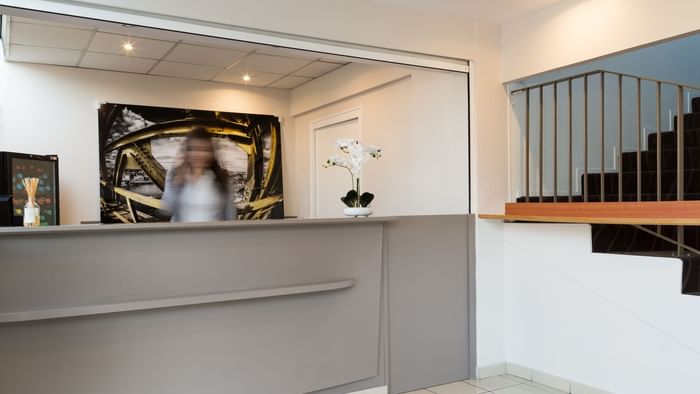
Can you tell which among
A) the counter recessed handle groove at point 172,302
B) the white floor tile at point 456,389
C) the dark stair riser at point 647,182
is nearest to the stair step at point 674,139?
the dark stair riser at point 647,182

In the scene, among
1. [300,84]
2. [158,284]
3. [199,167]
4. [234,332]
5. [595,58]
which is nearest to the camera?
[158,284]

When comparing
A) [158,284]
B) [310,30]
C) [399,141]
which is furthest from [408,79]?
[158,284]

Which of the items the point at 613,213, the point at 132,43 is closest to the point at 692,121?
the point at 613,213

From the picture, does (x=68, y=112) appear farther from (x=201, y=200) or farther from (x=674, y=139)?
(x=674, y=139)

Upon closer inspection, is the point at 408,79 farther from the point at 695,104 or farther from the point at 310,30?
the point at 695,104

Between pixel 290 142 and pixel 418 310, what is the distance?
11.7 feet

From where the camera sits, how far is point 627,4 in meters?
3.56

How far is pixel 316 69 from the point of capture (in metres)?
6.09

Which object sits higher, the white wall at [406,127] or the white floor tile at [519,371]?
the white wall at [406,127]

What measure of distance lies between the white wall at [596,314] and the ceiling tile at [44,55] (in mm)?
4441

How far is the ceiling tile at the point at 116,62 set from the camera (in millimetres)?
5491

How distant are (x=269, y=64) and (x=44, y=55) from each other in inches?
85.8

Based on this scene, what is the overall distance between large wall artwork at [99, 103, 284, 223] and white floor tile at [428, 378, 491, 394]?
10.5 feet

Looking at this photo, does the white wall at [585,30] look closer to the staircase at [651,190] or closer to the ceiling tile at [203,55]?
the staircase at [651,190]
